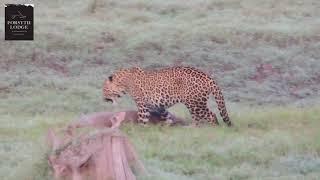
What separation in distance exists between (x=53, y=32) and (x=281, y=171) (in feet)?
34.9

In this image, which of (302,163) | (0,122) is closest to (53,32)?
(0,122)

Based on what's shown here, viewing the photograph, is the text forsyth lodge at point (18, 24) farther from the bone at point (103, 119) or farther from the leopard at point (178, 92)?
the bone at point (103, 119)

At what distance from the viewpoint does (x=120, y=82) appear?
1267 centimetres

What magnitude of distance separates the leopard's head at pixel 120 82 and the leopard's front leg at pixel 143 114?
1.61ft

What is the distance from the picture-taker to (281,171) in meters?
8.91

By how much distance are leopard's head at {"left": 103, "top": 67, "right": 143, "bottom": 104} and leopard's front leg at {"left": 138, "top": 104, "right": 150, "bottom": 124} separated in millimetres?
492

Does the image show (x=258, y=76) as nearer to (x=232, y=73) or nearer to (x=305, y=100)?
(x=232, y=73)

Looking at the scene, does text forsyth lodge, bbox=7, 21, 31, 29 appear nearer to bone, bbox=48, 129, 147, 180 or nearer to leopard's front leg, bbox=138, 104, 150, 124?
leopard's front leg, bbox=138, 104, 150, 124

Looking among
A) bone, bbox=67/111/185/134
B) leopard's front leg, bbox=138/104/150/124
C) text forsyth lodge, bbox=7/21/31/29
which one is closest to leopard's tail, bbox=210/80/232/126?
bone, bbox=67/111/185/134

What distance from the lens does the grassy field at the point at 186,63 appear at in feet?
31.0

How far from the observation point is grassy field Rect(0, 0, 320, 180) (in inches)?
372

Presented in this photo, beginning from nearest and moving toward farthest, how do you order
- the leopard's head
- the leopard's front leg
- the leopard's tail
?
the leopard's front leg
the leopard's tail
the leopard's head

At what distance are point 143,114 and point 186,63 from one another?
557cm

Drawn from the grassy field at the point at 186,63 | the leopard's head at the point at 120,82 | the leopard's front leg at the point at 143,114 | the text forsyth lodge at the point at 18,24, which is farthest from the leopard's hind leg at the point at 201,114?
the text forsyth lodge at the point at 18,24
